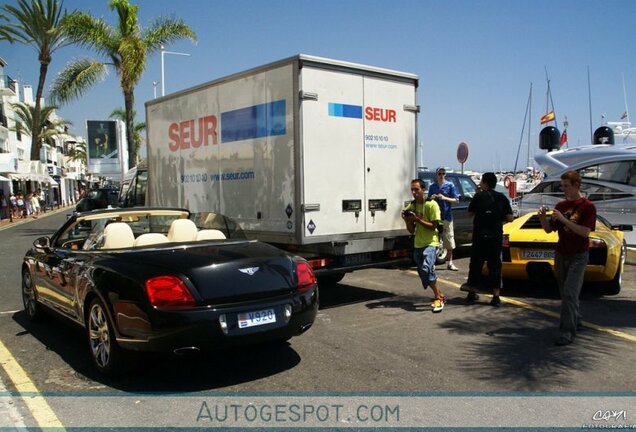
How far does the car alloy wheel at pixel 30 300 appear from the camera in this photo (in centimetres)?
654

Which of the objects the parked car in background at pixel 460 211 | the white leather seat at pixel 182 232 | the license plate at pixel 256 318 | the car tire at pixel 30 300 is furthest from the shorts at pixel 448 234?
the car tire at pixel 30 300

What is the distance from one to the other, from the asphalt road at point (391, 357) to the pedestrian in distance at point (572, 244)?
0.27m

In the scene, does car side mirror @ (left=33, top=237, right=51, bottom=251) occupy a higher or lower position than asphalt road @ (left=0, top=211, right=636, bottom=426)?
higher

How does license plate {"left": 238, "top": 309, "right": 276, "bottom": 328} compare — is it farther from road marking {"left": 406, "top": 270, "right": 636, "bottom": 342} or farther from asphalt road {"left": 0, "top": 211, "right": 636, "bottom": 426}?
road marking {"left": 406, "top": 270, "right": 636, "bottom": 342}

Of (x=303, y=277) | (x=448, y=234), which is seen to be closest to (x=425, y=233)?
(x=303, y=277)

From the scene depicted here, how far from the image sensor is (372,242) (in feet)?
24.6

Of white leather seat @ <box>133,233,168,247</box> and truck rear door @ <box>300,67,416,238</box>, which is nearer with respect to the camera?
white leather seat @ <box>133,233,168,247</box>

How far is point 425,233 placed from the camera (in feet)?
22.9

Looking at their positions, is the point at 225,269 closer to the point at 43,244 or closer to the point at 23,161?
the point at 43,244

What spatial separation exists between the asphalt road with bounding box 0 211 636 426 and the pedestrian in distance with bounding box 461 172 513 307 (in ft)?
1.62

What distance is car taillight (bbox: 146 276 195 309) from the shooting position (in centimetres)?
418

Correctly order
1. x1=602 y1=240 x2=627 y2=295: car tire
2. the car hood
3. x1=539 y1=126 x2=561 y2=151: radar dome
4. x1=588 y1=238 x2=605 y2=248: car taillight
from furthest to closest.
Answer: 1. x1=539 y1=126 x2=561 y2=151: radar dome
2. x1=602 y1=240 x2=627 y2=295: car tire
3. x1=588 y1=238 x2=605 y2=248: car taillight
4. the car hood

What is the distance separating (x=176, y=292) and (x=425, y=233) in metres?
3.70

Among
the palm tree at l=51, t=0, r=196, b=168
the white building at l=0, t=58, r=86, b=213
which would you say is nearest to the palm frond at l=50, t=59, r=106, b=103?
the palm tree at l=51, t=0, r=196, b=168
